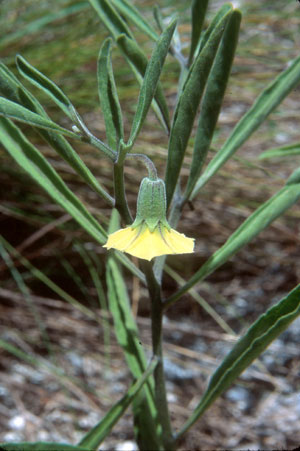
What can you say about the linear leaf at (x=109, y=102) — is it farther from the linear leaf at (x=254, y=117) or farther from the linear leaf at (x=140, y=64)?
the linear leaf at (x=254, y=117)

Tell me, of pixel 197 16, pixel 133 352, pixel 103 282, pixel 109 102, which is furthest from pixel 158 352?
pixel 103 282

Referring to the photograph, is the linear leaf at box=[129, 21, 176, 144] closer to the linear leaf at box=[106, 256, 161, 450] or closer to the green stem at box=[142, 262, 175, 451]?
the green stem at box=[142, 262, 175, 451]

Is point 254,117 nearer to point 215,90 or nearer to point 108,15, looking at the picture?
point 215,90

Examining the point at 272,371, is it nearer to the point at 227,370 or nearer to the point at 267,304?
the point at 267,304

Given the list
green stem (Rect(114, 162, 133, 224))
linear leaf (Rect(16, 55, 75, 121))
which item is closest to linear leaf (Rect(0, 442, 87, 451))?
green stem (Rect(114, 162, 133, 224))

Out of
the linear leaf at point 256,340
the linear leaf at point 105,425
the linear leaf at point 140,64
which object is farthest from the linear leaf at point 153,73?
the linear leaf at point 105,425
